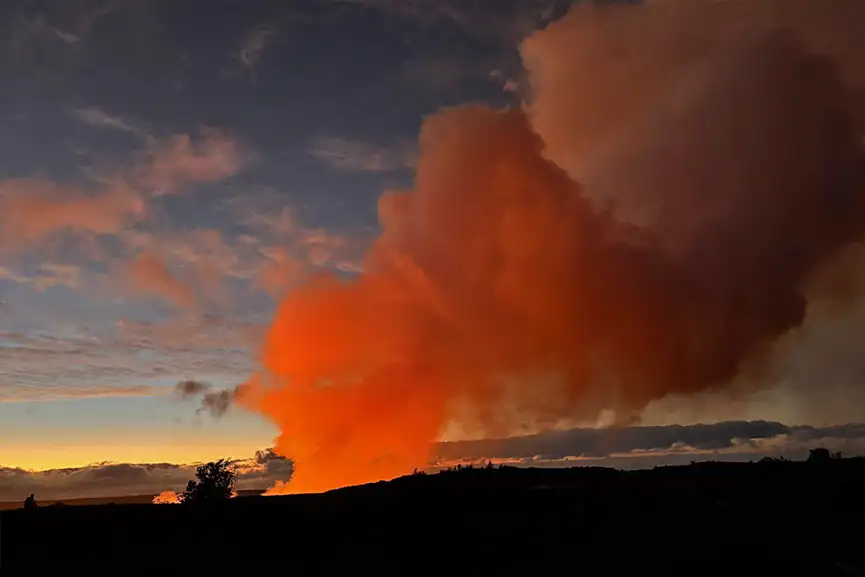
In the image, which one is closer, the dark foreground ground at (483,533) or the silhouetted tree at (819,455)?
the dark foreground ground at (483,533)

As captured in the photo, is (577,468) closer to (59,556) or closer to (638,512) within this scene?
(638,512)

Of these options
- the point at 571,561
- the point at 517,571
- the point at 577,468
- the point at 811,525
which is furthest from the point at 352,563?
the point at 577,468

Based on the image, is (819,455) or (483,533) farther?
(819,455)

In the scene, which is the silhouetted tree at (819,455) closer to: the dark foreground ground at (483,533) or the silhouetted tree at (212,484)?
the dark foreground ground at (483,533)

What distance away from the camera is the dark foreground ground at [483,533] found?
123ft

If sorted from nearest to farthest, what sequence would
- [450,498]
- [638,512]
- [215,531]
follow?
[215,531] < [638,512] < [450,498]

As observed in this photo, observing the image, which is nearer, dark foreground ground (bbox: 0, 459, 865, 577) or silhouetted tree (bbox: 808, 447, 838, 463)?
dark foreground ground (bbox: 0, 459, 865, 577)

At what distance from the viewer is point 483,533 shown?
41.7m

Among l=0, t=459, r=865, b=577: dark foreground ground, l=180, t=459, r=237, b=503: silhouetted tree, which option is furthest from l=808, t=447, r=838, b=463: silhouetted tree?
l=180, t=459, r=237, b=503: silhouetted tree

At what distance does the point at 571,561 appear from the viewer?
38094 mm

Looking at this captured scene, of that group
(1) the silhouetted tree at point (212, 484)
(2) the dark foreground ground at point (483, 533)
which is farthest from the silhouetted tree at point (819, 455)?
(1) the silhouetted tree at point (212, 484)

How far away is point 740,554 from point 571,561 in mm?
8572

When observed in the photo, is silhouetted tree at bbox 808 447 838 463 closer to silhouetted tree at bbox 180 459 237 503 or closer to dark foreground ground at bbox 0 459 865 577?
dark foreground ground at bbox 0 459 865 577

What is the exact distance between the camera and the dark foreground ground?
1476 inches
